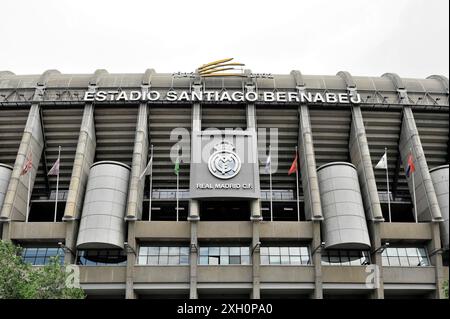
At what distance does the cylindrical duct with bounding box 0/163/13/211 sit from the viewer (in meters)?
51.3

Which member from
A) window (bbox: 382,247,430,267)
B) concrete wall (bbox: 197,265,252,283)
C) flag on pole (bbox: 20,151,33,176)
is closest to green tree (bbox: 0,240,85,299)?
concrete wall (bbox: 197,265,252,283)

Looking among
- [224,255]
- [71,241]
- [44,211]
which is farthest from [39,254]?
[224,255]

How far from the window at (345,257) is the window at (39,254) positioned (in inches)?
986

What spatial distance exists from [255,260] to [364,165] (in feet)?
49.9

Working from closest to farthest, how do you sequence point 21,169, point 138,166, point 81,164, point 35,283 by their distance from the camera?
point 35,283 → point 21,169 → point 138,166 → point 81,164

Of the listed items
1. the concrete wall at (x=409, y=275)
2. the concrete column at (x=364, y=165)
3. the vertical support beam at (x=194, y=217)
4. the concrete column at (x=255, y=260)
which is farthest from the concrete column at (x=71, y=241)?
the concrete wall at (x=409, y=275)

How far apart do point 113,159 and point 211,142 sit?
1263cm

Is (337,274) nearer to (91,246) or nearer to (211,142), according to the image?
(211,142)

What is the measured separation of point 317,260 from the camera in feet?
155

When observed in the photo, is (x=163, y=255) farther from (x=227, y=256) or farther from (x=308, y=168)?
(x=308, y=168)

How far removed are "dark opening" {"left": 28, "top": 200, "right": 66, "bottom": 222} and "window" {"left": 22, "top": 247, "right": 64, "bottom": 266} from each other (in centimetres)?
804

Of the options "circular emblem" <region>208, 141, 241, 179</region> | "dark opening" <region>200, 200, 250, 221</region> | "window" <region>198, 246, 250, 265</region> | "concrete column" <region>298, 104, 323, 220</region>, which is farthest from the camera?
"dark opening" <region>200, 200, 250, 221</region>

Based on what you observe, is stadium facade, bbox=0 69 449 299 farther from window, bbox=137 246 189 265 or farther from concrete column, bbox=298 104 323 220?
concrete column, bbox=298 104 323 220

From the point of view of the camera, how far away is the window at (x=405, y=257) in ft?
161
